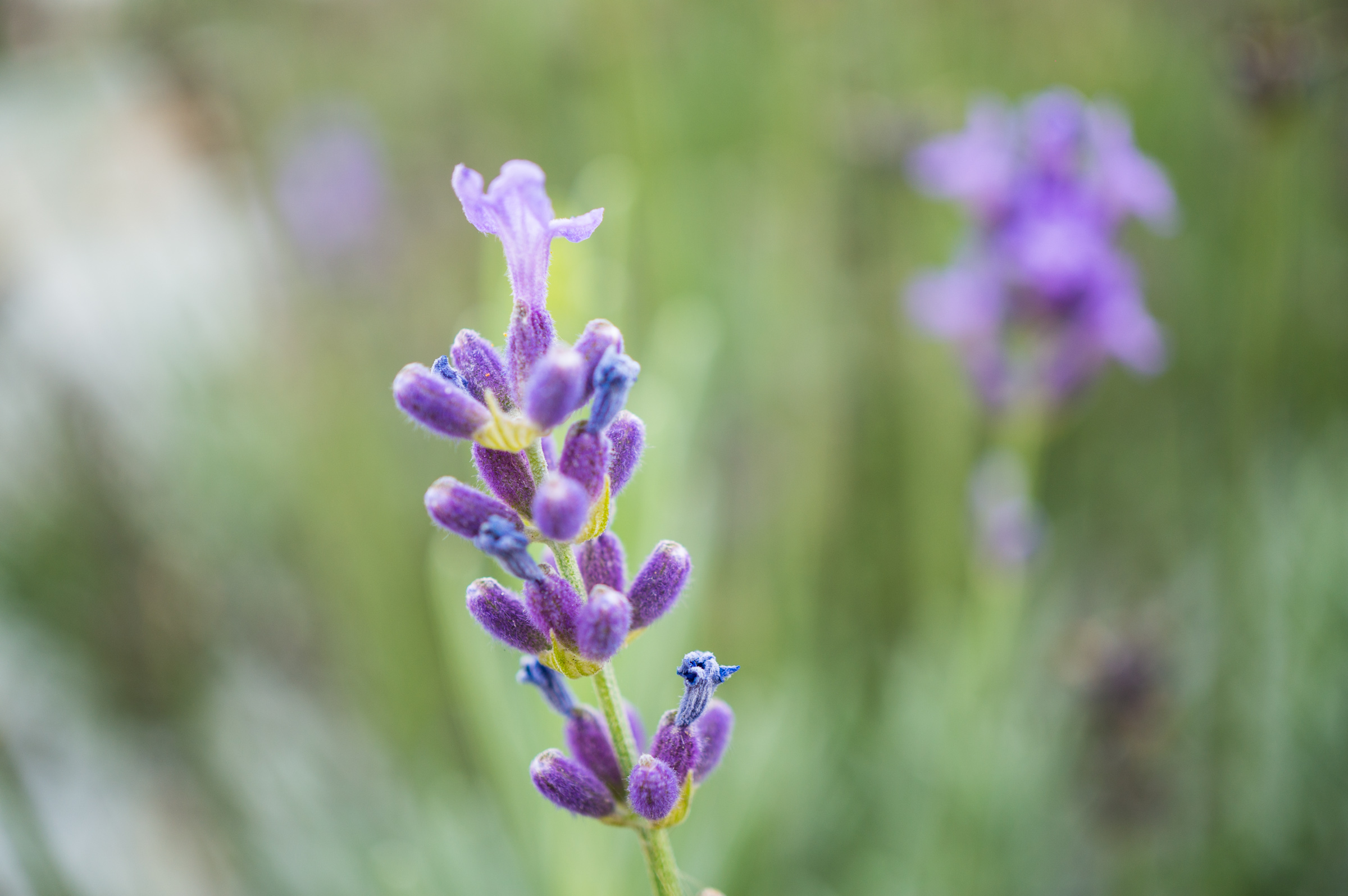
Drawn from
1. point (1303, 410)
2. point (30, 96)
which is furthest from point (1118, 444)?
point (30, 96)

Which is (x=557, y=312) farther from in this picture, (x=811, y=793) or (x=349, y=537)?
(x=349, y=537)

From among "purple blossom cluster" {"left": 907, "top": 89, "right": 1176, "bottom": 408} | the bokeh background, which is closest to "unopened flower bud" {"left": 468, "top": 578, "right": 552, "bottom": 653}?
the bokeh background

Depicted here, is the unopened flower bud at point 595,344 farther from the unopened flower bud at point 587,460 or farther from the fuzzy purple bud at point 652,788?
the fuzzy purple bud at point 652,788

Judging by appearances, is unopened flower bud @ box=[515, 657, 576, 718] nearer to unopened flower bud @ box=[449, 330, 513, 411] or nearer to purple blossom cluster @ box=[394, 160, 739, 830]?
purple blossom cluster @ box=[394, 160, 739, 830]

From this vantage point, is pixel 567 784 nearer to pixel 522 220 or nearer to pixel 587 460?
pixel 587 460

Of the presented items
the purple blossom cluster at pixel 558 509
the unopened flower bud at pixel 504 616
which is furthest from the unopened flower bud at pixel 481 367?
the unopened flower bud at pixel 504 616

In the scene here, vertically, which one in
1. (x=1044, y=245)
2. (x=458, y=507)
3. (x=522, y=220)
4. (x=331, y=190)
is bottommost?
(x=458, y=507)

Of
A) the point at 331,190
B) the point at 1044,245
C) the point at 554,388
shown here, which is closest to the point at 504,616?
the point at 554,388
